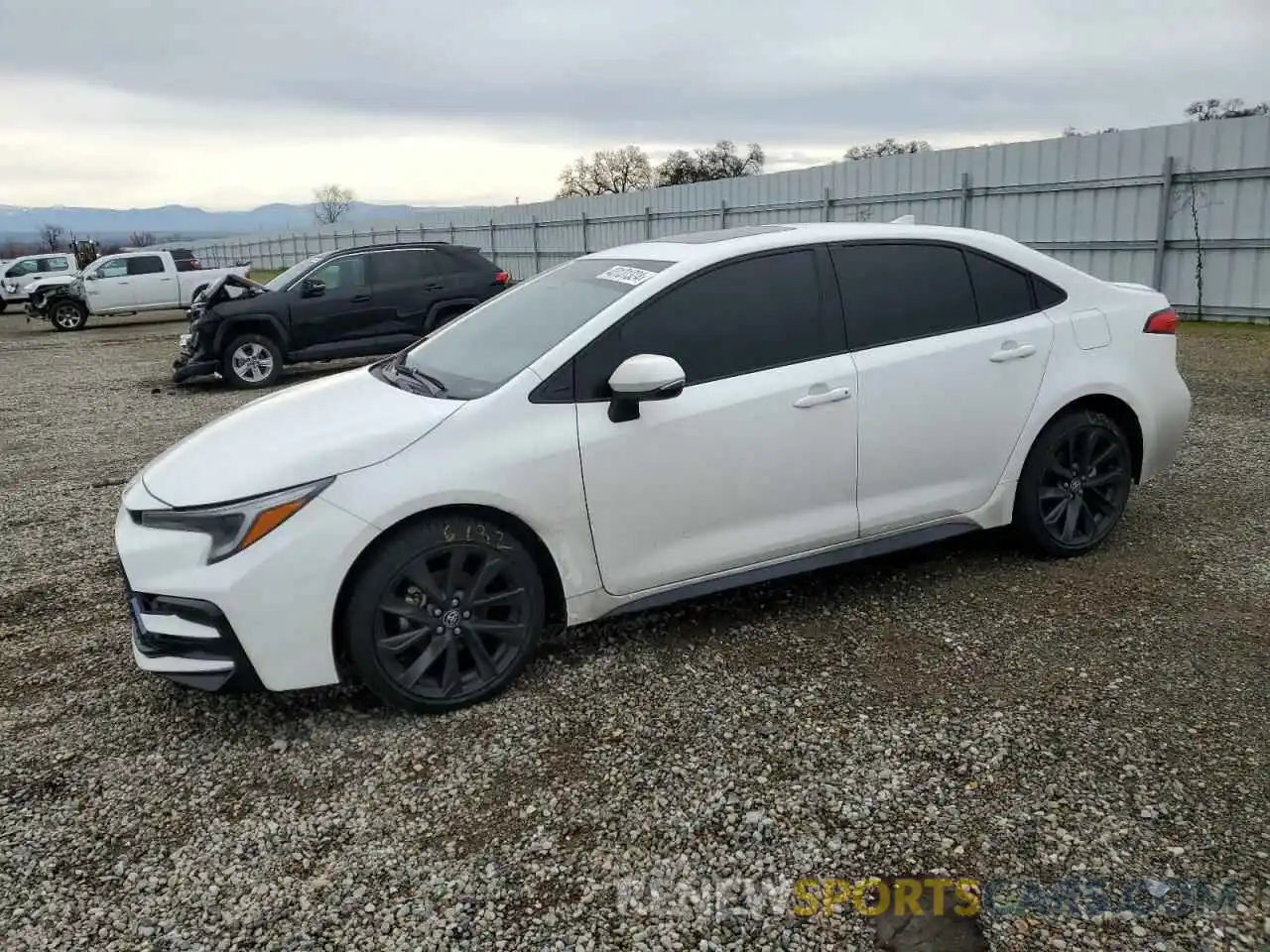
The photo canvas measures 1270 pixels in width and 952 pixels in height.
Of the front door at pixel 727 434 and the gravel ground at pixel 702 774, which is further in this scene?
the front door at pixel 727 434

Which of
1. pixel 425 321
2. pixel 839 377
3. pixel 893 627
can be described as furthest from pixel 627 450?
pixel 425 321

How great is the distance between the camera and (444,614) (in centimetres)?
334

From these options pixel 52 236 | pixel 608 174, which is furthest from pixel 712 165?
pixel 52 236

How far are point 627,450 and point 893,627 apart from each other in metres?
1.37

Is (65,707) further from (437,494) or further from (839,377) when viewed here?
(839,377)

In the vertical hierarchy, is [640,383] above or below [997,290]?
below

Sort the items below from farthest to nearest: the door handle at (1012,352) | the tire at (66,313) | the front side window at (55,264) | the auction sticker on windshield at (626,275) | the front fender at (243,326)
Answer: the front side window at (55,264) < the tire at (66,313) < the front fender at (243,326) < the door handle at (1012,352) < the auction sticker on windshield at (626,275)

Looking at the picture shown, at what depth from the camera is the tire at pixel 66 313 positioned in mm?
23266

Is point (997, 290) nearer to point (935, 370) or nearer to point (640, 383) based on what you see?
point (935, 370)

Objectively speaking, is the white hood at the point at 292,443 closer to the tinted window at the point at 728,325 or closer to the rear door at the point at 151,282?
the tinted window at the point at 728,325

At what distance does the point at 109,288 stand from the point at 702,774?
23.8 meters

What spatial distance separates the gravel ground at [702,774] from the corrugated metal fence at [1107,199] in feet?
31.9

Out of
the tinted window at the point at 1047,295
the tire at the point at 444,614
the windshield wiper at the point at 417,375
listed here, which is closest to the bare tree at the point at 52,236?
the windshield wiper at the point at 417,375

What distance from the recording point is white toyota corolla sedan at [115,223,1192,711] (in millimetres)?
3199
